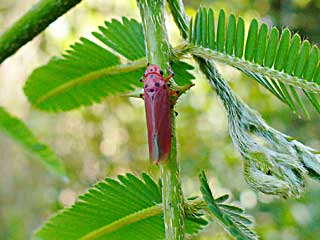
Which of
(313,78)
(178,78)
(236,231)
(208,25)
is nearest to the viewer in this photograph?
(236,231)

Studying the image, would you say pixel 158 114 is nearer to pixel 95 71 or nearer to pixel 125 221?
pixel 125 221

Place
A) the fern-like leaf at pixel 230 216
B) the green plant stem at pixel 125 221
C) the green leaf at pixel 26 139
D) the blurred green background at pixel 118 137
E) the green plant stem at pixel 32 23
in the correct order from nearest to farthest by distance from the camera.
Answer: the fern-like leaf at pixel 230 216, the green plant stem at pixel 125 221, the green plant stem at pixel 32 23, the green leaf at pixel 26 139, the blurred green background at pixel 118 137

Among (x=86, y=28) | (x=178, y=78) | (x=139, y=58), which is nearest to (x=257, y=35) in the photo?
(x=178, y=78)

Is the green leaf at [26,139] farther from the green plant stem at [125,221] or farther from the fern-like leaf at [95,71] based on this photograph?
the green plant stem at [125,221]

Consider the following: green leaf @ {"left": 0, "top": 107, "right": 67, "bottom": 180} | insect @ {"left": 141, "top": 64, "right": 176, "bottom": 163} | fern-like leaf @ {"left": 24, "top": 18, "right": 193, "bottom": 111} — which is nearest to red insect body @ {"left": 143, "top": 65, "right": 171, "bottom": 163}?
insect @ {"left": 141, "top": 64, "right": 176, "bottom": 163}

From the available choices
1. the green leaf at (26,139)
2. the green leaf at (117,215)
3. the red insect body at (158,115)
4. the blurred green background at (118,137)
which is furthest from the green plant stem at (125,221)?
the blurred green background at (118,137)

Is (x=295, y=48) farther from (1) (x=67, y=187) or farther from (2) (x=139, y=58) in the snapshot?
(1) (x=67, y=187)

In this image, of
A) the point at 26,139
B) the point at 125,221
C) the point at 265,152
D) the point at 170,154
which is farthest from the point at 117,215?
the point at 26,139
